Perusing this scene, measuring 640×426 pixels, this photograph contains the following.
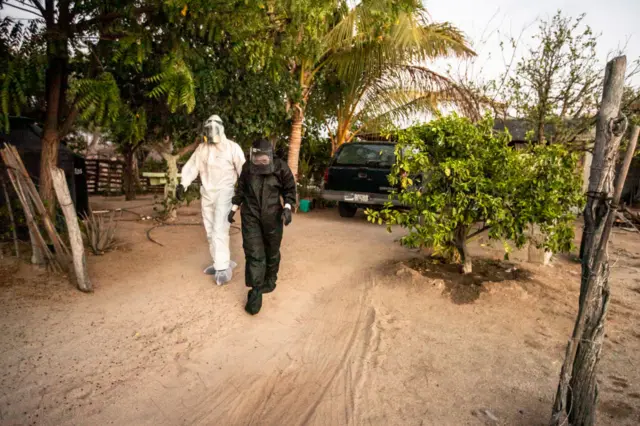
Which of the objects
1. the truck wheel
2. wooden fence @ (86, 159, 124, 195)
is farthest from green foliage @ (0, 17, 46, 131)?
wooden fence @ (86, 159, 124, 195)

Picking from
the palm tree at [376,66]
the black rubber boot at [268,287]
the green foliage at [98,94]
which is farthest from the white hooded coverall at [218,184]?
the palm tree at [376,66]

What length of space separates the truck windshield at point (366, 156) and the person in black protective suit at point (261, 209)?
518 centimetres

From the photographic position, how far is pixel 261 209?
4191 millimetres

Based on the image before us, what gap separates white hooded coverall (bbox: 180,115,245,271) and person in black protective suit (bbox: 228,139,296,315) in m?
0.56

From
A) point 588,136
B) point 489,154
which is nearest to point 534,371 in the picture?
point 489,154

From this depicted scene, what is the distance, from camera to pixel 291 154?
10938 mm

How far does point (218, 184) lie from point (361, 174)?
16.1ft

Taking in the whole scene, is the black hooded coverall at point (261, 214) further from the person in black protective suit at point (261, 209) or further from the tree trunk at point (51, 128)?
the tree trunk at point (51, 128)

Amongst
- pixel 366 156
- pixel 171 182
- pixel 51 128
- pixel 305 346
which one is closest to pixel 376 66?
pixel 366 156

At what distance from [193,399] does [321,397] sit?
0.90 m

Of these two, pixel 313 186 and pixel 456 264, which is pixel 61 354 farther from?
pixel 313 186

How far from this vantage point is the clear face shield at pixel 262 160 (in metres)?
4.17

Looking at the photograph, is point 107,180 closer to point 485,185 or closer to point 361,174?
point 361,174

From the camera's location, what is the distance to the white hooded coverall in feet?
15.8
